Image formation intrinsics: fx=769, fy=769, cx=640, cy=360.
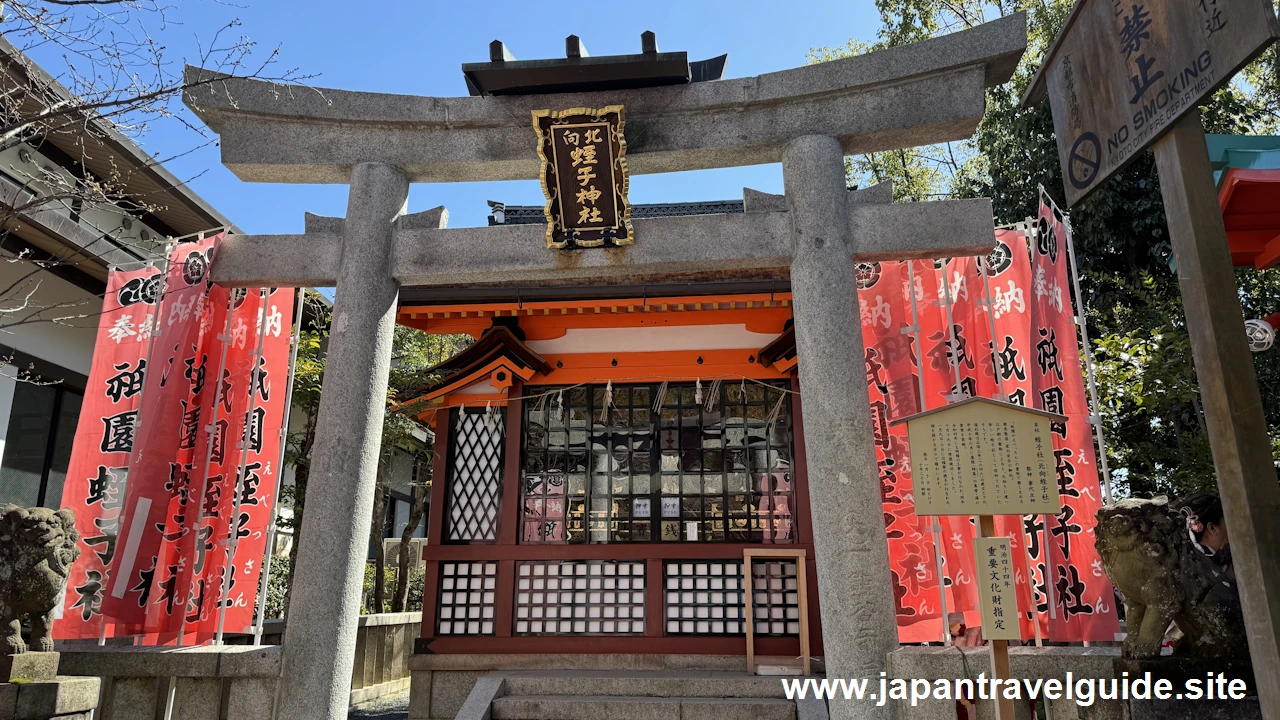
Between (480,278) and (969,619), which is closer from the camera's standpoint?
(969,619)

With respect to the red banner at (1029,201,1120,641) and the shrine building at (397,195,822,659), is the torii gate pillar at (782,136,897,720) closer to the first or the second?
the red banner at (1029,201,1120,641)

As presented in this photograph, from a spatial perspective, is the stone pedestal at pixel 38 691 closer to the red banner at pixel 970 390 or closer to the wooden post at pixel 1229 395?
the red banner at pixel 970 390

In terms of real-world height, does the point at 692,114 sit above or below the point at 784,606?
above

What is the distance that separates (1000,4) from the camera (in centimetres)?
1789

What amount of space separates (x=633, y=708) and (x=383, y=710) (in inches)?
260

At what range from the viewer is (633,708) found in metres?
7.90

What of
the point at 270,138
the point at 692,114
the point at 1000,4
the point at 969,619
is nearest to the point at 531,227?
the point at 692,114

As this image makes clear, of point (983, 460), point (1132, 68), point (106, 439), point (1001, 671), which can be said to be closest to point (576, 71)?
point (1132, 68)

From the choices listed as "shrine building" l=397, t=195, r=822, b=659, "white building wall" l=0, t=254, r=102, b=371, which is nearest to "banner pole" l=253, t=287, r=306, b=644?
"shrine building" l=397, t=195, r=822, b=659

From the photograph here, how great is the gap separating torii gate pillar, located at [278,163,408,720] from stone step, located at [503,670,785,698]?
2.64 meters

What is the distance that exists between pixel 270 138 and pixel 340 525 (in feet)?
11.8

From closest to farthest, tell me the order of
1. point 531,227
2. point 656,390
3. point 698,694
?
point 531,227, point 698,694, point 656,390

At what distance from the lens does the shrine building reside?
970 centimetres

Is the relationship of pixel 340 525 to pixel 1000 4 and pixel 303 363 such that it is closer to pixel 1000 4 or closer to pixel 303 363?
pixel 303 363
